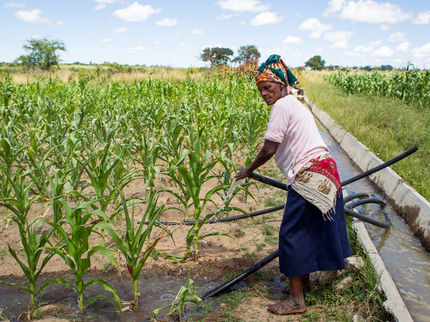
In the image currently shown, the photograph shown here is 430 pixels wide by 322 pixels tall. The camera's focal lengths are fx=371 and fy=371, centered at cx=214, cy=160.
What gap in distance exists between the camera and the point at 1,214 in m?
3.98

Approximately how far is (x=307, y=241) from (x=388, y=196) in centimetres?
341

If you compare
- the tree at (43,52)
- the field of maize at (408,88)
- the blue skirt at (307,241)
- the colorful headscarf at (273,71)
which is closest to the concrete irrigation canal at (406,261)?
the blue skirt at (307,241)

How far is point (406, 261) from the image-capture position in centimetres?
366

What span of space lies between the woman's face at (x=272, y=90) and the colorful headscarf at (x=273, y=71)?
3cm

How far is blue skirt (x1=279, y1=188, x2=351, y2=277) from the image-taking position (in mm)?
2504

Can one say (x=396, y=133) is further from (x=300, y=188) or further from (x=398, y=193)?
(x=300, y=188)

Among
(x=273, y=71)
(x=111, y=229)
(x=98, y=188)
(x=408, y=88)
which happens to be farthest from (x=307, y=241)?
(x=408, y=88)

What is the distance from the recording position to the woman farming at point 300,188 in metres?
2.46

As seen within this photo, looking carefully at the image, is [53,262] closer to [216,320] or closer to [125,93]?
[216,320]

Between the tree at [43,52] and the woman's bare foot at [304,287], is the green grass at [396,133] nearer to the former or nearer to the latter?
the woman's bare foot at [304,287]

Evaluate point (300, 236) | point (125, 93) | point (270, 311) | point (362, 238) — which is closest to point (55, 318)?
point (270, 311)

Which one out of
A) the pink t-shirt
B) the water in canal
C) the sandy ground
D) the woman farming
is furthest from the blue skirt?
the water in canal

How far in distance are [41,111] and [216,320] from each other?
517 centimetres

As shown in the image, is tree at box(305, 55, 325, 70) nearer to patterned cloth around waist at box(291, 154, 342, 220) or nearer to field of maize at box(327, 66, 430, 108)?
field of maize at box(327, 66, 430, 108)
